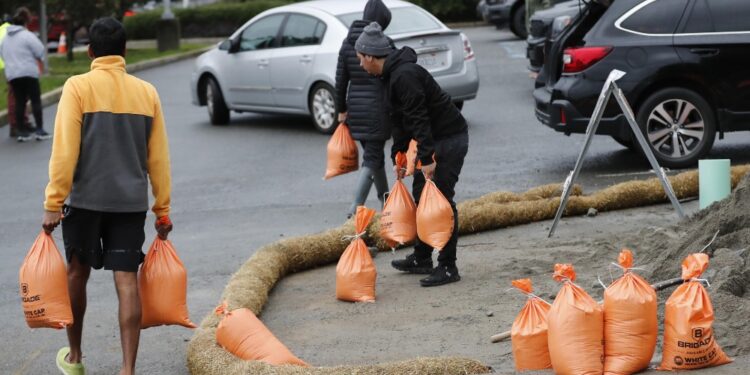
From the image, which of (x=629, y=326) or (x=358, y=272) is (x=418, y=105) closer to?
(x=358, y=272)

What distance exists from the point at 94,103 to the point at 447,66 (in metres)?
10.0

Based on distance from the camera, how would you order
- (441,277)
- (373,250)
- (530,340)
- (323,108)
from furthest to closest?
(323,108)
(373,250)
(441,277)
(530,340)

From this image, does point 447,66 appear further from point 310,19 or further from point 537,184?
point 537,184

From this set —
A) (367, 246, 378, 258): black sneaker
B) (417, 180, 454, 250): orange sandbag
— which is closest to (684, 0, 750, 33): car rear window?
(367, 246, 378, 258): black sneaker

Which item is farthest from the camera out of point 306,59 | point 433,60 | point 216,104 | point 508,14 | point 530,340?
point 508,14

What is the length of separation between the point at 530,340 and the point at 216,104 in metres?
12.9

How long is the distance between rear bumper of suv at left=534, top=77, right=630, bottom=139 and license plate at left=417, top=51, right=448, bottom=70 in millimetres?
3135

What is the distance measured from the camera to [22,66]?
17328mm

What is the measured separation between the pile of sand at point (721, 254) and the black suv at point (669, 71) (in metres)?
3.62

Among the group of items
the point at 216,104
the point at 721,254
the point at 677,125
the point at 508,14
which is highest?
the point at 721,254

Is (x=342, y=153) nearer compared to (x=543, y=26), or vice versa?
(x=342, y=153)

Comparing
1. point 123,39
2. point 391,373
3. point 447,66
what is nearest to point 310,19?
point 447,66

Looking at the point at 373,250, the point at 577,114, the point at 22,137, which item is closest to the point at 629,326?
the point at 373,250

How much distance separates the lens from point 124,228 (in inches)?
246
